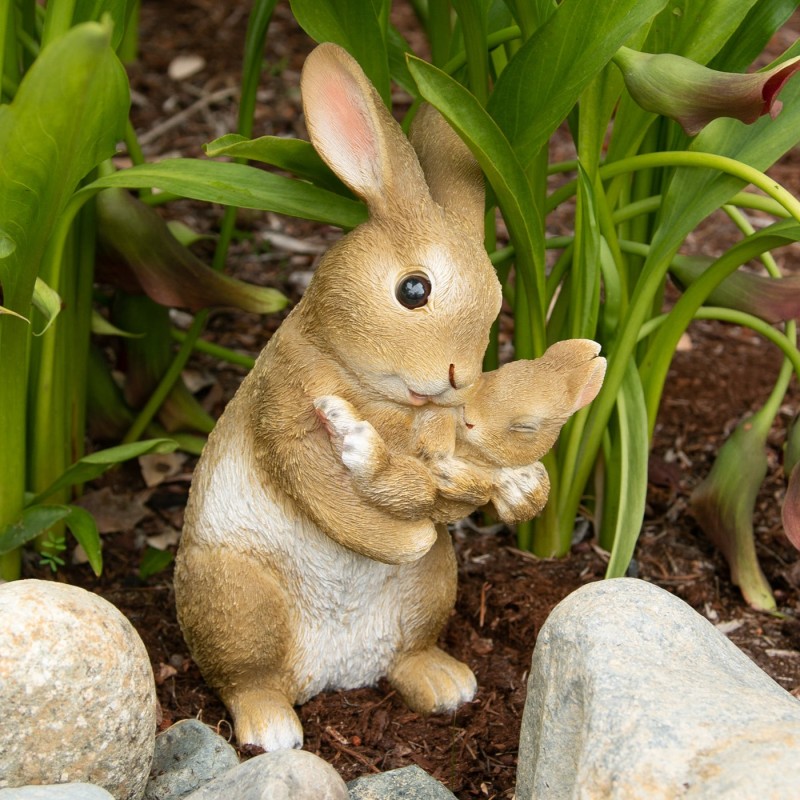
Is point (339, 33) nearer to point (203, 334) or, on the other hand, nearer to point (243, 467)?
point (243, 467)

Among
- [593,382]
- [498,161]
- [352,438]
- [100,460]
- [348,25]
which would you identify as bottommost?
[100,460]

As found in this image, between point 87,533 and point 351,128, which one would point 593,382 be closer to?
point 351,128

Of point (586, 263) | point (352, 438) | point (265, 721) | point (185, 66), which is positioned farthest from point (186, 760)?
point (185, 66)

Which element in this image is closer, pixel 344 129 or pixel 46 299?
pixel 344 129

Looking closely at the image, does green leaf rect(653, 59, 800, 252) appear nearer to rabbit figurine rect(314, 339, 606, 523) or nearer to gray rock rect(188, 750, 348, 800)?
rabbit figurine rect(314, 339, 606, 523)

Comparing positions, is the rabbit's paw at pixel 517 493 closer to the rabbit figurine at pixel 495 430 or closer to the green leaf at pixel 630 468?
the rabbit figurine at pixel 495 430

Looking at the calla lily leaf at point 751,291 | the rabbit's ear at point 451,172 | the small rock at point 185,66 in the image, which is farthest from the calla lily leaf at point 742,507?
the small rock at point 185,66

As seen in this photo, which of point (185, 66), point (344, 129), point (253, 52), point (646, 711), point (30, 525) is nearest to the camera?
point (646, 711)
